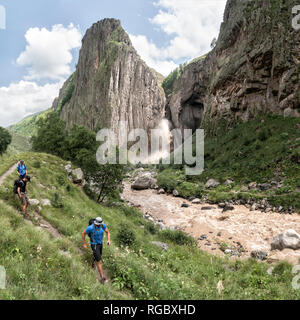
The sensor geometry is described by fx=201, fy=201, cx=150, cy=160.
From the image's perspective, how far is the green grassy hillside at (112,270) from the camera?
4395 millimetres

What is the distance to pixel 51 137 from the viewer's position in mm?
29078

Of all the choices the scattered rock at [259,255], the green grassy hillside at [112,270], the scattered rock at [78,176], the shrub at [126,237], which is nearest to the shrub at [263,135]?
the scattered rock at [259,255]

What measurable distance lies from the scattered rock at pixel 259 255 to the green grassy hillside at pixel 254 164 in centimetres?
794

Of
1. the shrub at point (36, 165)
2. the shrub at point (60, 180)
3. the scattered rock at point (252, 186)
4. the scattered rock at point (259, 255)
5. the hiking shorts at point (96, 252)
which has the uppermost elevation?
the shrub at point (36, 165)

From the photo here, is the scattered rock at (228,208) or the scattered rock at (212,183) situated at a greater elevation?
the scattered rock at (212,183)

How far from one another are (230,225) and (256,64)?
28.1 meters

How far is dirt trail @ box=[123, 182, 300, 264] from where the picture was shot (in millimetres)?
12184

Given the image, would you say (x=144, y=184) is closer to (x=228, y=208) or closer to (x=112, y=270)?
→ (x=228, y=208)

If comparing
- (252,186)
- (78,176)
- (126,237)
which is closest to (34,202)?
(126,237)

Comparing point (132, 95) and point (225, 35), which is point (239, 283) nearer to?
point (225, 35)

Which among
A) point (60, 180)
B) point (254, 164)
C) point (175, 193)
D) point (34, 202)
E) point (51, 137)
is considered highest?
point (51, 137)

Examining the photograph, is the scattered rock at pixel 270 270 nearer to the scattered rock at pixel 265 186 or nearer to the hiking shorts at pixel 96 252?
the hiking shorts at pixel 96 252
